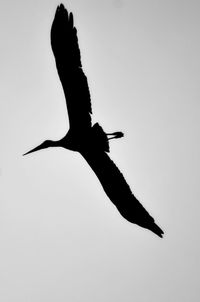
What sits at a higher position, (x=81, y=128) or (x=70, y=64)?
(x=70, y=64)

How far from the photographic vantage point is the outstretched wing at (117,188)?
9.20m

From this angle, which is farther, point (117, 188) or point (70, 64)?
point (117, 188)

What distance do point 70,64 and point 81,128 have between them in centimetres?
147

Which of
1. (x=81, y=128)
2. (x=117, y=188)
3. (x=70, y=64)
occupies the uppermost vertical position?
(x=70, y=64)

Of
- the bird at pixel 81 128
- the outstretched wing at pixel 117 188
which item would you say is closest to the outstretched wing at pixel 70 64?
the bird at pixel 81 128

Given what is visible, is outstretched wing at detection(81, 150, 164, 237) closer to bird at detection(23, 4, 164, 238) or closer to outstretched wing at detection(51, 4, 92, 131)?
bird at detection(23, 4, 164, 238)

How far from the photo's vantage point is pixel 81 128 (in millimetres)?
8789

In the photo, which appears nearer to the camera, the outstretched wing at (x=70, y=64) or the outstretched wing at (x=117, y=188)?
the outstretched wing at (x=70, y=64)

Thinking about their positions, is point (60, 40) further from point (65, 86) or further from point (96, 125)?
point (96, 125)

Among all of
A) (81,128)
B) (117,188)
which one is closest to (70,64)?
(81,128)

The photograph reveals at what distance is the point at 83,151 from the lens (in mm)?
9438

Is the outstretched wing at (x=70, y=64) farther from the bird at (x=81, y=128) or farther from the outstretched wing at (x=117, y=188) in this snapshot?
the outstretched wing at (x=117, y=188)

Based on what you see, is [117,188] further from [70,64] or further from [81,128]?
[70,64]

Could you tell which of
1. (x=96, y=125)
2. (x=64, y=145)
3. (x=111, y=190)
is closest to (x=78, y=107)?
(x=96, y=125)
